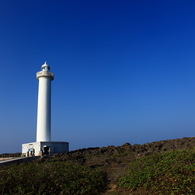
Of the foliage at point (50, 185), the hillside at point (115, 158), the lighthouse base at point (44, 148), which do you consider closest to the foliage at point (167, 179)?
the hillside at point (115, 158)

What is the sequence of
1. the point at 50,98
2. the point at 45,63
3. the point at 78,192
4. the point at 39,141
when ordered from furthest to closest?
the point at 45,63, the point at 50,98, the point at 39,141, the point at 78,192

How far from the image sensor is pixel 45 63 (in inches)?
1171

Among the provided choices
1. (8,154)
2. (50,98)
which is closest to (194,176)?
(50,98)

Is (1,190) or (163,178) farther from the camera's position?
(163,178)

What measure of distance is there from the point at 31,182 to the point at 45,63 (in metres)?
23.4

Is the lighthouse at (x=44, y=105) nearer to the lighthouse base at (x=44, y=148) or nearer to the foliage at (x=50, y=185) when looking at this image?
the lighthouse base at (x=44, y=148)

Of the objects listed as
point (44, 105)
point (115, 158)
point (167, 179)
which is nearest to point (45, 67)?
point (44, 105)

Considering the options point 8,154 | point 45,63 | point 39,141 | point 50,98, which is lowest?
point 8,154

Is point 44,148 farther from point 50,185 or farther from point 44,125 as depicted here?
point 50,185

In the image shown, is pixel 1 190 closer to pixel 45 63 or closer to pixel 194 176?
pixel 194 176

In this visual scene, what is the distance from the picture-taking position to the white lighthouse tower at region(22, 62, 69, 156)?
24578 millimetres

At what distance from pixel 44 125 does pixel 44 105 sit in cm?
270

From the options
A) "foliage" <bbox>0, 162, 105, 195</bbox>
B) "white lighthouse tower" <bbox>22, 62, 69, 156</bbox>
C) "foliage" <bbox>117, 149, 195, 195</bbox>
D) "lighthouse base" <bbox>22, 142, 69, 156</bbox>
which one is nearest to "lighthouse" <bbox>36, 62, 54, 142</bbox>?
"white lighthouse tower" <bbox>22, 62, 69, 156</bbox>

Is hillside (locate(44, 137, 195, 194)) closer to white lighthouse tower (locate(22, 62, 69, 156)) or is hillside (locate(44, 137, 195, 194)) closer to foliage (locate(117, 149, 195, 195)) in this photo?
foliage (locate(117, 149, 195, 195))
